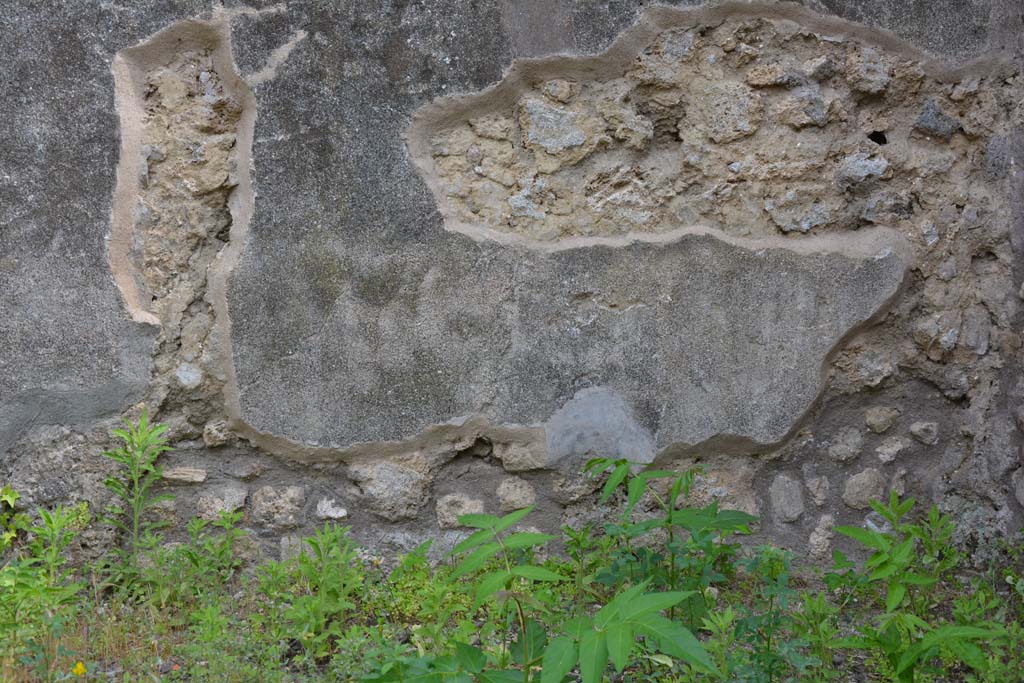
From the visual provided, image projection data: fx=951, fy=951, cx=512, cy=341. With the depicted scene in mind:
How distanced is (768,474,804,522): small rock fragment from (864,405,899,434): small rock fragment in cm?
28

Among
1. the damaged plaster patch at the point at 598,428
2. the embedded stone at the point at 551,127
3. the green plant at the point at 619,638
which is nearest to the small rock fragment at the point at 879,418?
the damaged plaster patch at the point at 598,428

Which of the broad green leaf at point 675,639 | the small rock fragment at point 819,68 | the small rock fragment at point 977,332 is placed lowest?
the broad green leaf at point 675,639

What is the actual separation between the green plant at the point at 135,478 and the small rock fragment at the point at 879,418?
2021 mm

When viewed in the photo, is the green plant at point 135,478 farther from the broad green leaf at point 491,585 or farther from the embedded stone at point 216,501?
the broad green leaf at point 491,585

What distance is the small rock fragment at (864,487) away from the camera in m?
2.80

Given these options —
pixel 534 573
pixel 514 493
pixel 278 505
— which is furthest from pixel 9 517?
pixel 534 573

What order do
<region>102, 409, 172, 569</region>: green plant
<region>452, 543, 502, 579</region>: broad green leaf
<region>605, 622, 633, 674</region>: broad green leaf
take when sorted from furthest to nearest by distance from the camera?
<region>102, 409, 172, 569</region>: green plant
<region>452, 543, 502, 579</region>: broad green leaf
<region>605, 622, 633, 674</region>: broad green leaf

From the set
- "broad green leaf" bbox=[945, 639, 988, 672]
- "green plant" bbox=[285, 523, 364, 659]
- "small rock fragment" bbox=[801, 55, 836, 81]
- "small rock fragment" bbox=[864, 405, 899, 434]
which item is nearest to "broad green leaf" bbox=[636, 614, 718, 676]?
"broad green leaf" bbox=[945, 639, 988, 672]

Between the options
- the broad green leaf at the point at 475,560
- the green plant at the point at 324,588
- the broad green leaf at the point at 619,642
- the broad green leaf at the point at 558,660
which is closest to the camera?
the broad green leaf at the point at 619,642

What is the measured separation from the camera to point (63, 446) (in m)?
2.66

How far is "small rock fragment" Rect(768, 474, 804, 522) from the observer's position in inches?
A: 111

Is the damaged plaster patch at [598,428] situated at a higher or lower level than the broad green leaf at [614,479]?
lower

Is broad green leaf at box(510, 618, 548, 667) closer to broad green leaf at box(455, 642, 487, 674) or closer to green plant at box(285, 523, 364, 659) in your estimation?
broad green leaf at box(455, 642, 487, 674)

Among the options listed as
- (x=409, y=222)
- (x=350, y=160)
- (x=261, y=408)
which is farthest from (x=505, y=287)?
(x=261, y=408)
